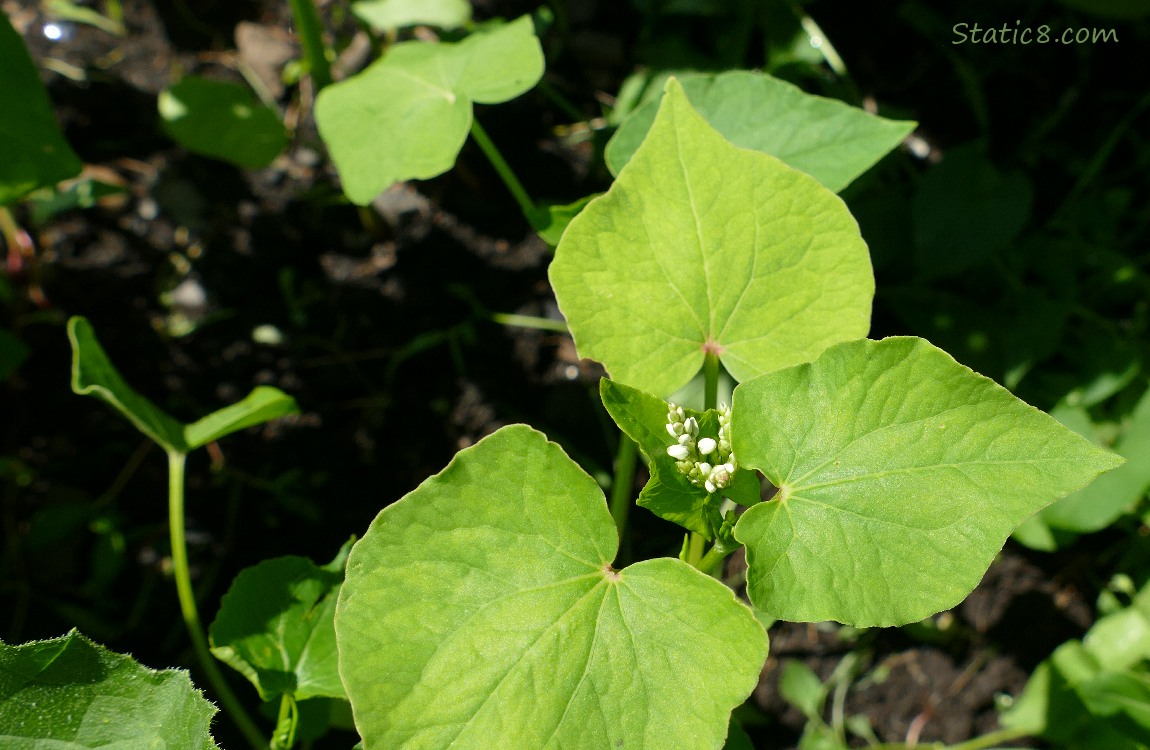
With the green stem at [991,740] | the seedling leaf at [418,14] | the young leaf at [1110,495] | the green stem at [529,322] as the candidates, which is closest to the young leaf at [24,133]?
the seedling leaf at [418,14]

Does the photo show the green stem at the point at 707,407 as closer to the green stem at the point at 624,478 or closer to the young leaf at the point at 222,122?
the green stem at the point at 624,478

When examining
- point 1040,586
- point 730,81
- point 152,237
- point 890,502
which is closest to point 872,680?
point 1040,586

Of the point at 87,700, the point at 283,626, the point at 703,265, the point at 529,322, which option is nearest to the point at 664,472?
the point at 703,265

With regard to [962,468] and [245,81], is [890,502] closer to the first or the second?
[962,468]

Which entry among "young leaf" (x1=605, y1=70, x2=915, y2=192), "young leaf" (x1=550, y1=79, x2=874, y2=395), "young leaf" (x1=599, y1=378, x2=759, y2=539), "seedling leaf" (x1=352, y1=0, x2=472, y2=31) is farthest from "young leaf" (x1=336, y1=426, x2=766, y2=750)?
"seedling leaf" (x1=352, y1=0, x2=472, y2=31)

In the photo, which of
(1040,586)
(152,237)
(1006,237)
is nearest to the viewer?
(1006,237)
